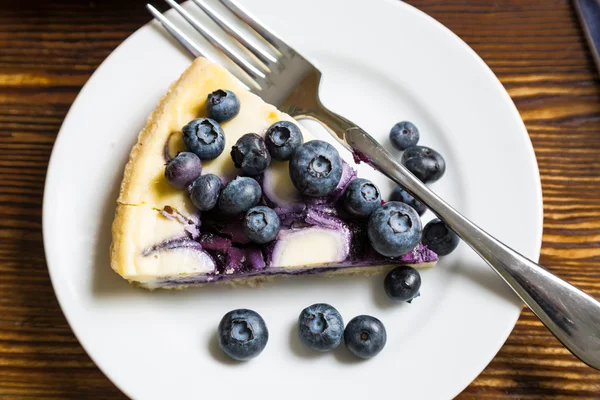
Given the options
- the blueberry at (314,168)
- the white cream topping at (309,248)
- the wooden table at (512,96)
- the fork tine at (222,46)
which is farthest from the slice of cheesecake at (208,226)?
the wooden table at (512,96)

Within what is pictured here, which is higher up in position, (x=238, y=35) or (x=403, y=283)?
(x=238, y=35)

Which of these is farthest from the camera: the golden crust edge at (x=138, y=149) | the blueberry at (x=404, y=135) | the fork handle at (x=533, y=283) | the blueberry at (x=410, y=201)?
the blueberry at (x=404, y=135)

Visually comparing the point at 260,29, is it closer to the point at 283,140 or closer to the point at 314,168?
the point at 283,140

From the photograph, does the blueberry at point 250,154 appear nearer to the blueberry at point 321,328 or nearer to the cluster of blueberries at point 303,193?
the cluster of blueberries at point 303,193

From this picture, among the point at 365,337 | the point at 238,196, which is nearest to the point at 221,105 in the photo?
the point at 238,196

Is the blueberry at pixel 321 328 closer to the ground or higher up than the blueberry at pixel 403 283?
closer to the ground

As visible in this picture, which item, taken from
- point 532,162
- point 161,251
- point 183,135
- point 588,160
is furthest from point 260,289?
point 588,160

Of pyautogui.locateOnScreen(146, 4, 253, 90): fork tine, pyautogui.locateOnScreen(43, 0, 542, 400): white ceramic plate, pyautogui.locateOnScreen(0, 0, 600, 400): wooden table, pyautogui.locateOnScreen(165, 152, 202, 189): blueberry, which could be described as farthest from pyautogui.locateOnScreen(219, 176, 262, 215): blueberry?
pyautogui.locateOnScreen(0, 0, 600, 400): wooden table
